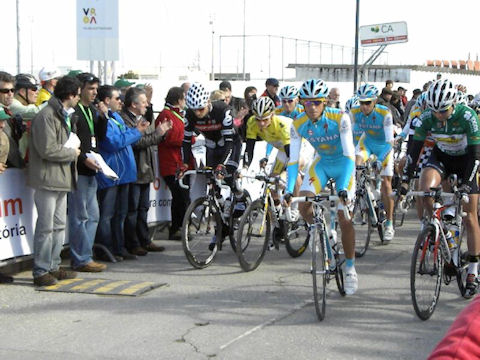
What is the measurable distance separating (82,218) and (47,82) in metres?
2.64

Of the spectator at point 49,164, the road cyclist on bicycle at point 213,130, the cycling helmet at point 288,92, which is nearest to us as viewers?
the spectator at point 49,164

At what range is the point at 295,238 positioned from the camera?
30.8 feet

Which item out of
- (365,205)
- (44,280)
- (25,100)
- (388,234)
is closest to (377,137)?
(365,205)

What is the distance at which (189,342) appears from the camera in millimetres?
5633

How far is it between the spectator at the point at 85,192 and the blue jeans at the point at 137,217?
1.02 metres

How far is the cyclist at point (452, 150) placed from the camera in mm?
6664

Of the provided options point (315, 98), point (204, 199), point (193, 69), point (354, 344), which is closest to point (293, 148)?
point (315, 98)

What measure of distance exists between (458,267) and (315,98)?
2126 millimetres

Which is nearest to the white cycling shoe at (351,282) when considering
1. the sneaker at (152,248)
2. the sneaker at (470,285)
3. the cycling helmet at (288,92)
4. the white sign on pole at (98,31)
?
the sneaker at (470,285)

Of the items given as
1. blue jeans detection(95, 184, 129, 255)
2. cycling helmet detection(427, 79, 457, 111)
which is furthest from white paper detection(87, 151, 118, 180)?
cycling helmet detection(427, 79, 457, 111)

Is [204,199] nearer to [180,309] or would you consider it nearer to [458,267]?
[180,309]

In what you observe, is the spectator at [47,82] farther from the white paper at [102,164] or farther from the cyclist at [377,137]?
the cyclist at [377,137]

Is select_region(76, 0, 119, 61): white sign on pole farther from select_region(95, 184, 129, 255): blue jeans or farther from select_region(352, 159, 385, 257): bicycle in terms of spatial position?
select_region(352, 159, 385, 257): bicycle

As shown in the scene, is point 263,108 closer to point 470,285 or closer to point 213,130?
point 213,130
